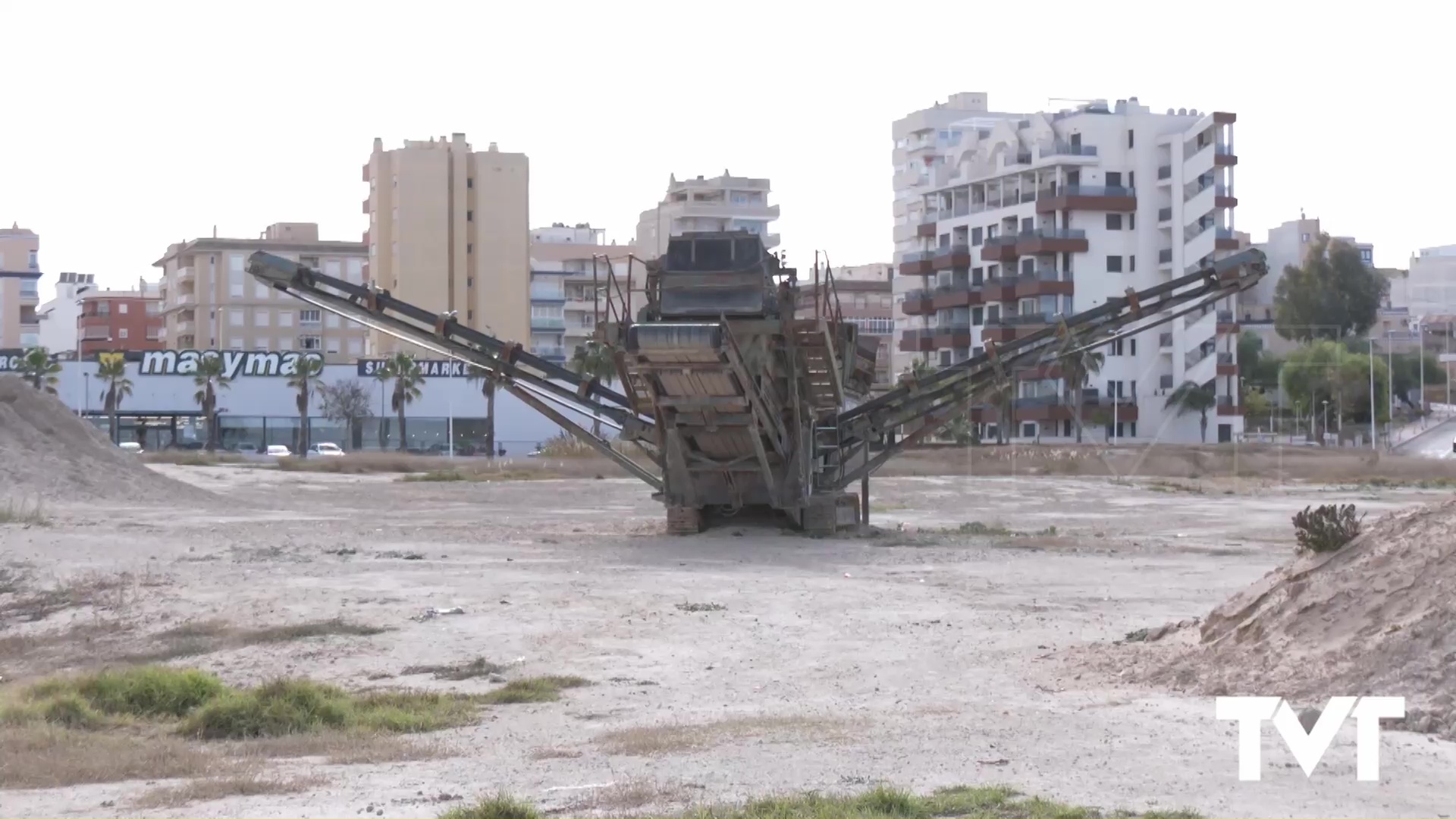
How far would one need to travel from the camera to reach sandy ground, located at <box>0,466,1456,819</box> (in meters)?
12.2

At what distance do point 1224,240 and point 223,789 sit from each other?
111789 mm

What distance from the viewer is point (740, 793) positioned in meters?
11.8

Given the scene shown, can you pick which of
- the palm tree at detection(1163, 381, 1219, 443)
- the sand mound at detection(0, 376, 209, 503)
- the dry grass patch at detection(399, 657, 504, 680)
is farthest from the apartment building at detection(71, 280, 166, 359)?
the dry grass patch at detection(399, 657, 504, 680)

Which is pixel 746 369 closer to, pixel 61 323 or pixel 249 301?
pixel 249 301

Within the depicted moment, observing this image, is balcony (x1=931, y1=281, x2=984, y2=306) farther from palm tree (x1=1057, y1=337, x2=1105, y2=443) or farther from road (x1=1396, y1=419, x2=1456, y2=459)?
road (x1=1396, y1=419, x2=1456, y2=459)

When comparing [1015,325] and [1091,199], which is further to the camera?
[1015,325]

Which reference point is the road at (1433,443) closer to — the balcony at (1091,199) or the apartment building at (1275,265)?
the balcony at (1091,199)

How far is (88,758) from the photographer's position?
536 inches

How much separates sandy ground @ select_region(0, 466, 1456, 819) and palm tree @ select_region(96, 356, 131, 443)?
7122cm

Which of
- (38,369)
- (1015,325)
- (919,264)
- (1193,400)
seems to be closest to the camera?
(38,369)

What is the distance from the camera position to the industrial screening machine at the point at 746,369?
33125mm

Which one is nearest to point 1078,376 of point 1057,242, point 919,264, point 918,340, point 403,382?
point 1057,242

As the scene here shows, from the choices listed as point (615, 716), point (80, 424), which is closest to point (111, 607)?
point (615, 716)

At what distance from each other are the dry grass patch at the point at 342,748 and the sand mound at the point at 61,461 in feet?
92.0
